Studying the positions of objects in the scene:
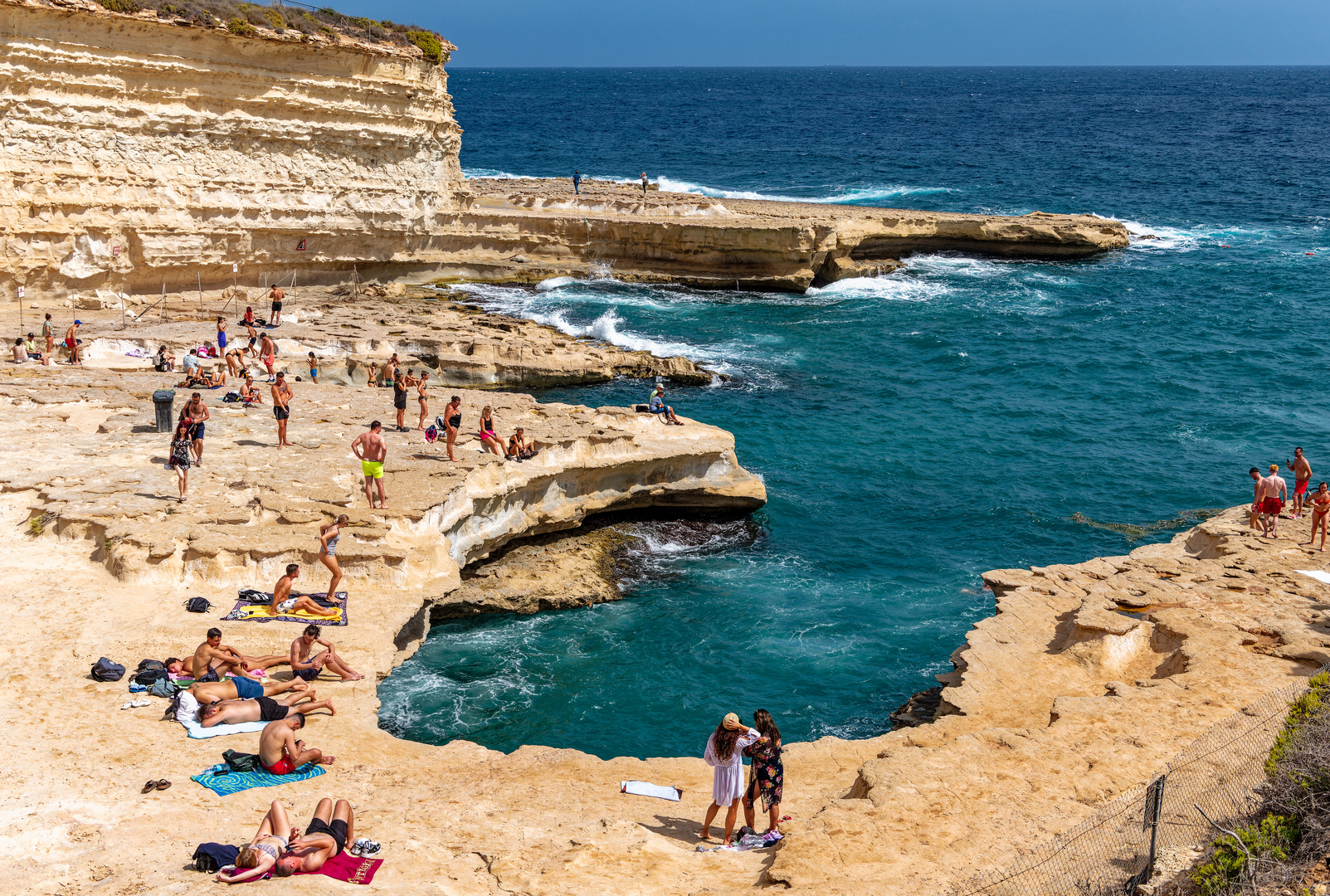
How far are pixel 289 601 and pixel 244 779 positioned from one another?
4.63 meters

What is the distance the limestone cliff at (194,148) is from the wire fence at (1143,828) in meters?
31.1

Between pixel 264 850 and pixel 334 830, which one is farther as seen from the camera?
pixel 334 830

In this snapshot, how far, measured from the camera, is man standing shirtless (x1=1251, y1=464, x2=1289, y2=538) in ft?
69.8

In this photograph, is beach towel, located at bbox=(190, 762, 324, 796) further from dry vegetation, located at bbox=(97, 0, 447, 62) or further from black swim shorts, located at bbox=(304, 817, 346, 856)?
dry vegetation, located at bbox=(97, 0, 447, 62)

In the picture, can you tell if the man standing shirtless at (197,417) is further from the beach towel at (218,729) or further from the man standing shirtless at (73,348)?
the man standing shirtless at (73,348)

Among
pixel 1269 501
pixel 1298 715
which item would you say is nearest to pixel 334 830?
pixel 1298 715

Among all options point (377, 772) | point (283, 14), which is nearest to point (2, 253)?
point (283, 14)

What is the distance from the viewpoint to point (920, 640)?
21047 millimetres

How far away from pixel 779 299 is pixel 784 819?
35871mm

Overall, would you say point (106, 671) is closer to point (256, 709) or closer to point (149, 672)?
point (149, 672)

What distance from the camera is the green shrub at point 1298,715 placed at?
394 inches

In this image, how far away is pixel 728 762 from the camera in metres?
11.5

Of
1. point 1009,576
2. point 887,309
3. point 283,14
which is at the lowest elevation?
point 1009,576

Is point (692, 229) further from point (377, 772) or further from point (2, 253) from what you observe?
point (377, 772)
